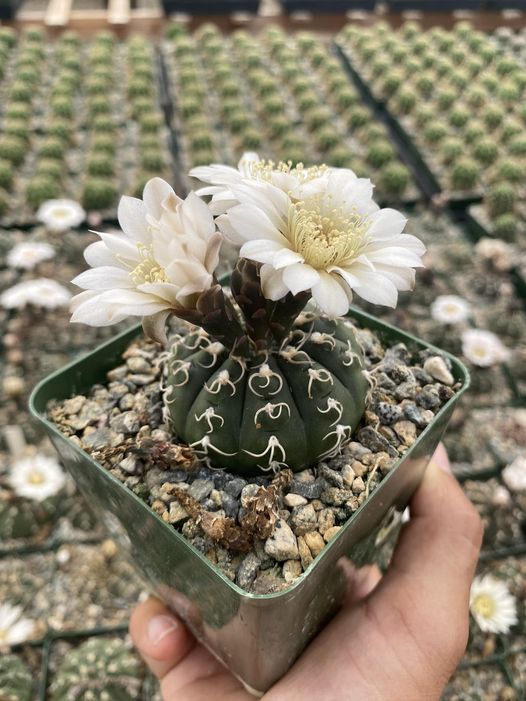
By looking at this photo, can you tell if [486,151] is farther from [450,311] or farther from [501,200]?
[450,311]

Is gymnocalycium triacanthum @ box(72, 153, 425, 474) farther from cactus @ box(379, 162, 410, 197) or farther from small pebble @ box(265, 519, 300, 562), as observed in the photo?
cactus @ box(379, 162, 410, 197)

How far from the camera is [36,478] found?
57.9 inches

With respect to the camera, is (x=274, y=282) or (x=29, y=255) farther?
(x=29, y=255)

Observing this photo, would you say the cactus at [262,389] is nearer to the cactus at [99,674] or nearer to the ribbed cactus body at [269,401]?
the ribbed cactus body at [269,401]

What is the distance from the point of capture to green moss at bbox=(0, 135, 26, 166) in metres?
2.87

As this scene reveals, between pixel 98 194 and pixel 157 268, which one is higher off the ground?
pixel 157 268

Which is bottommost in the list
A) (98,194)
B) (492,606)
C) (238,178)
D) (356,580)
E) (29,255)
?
(492,606)

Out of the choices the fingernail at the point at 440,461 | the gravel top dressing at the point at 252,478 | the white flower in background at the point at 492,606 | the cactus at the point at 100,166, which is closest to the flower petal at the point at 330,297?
the gravel top dressing at the point at 252,478

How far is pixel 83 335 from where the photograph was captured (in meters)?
2.02

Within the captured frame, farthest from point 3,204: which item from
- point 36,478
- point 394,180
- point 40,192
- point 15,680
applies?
point 15,680

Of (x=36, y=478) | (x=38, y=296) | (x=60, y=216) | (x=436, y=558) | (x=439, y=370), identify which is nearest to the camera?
(x=439, y=370)

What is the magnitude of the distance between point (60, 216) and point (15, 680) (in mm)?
1549

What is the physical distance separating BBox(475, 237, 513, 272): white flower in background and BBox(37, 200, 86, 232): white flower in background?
153cm

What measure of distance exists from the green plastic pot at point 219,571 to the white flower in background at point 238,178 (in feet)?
1.03
